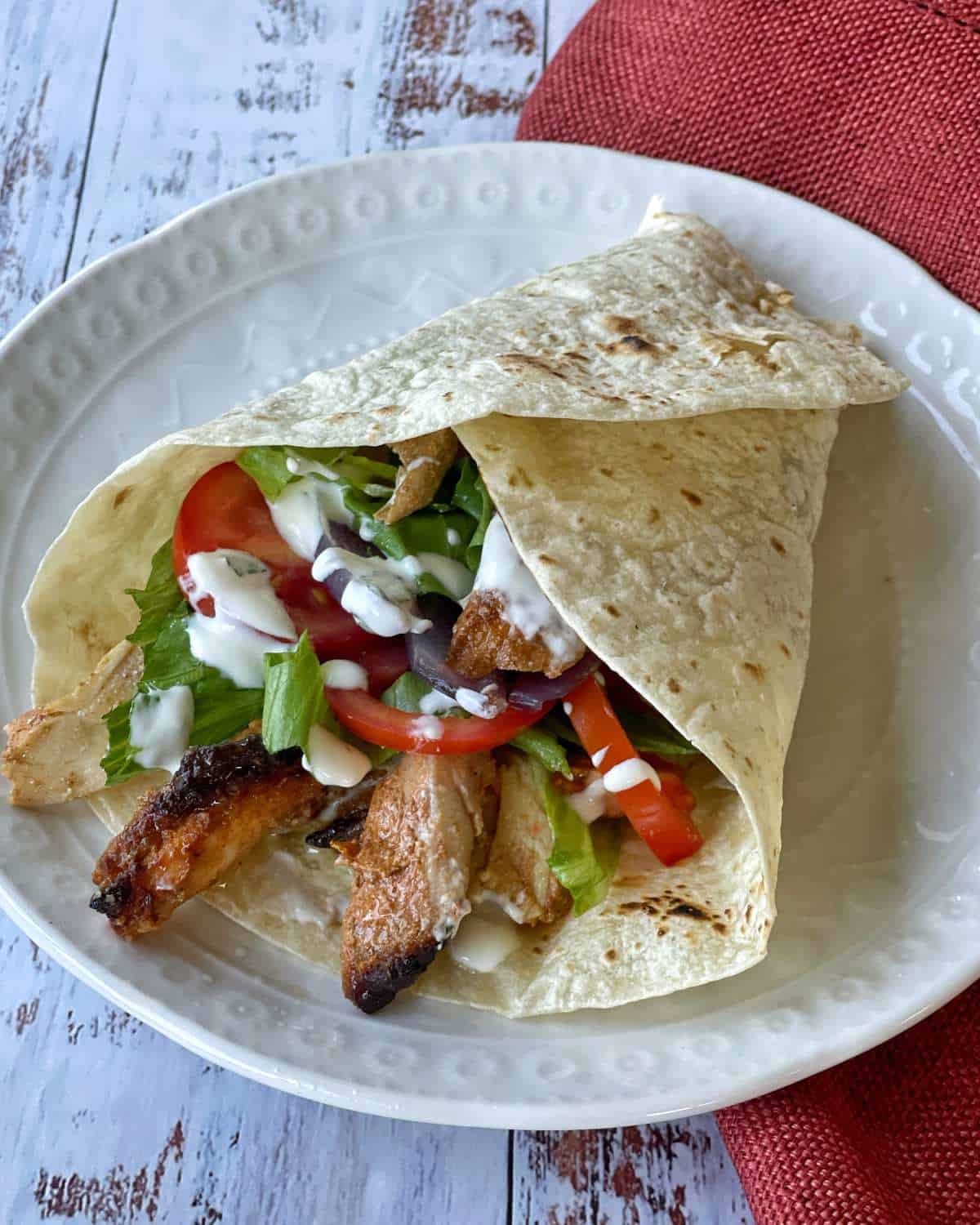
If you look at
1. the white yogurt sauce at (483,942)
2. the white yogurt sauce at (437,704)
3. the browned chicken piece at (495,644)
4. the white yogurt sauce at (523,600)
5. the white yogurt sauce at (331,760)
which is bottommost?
the white yogurt sauce at (483,942)

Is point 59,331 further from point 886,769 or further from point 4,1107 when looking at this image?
point 886,769

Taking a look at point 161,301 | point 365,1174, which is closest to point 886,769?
point 365,1174

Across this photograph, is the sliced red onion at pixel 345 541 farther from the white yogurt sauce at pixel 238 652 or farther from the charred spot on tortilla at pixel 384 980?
the charred spot on tortilla at pixel 384 980

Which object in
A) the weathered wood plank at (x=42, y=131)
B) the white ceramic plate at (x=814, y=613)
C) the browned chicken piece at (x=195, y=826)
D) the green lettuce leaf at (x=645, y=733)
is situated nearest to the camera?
the white ceramic plate at (x=814, y=613)

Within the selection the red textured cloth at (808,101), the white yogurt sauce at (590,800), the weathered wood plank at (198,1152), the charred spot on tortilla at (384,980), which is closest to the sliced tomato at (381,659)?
the white yogurt sauce at (590,800)

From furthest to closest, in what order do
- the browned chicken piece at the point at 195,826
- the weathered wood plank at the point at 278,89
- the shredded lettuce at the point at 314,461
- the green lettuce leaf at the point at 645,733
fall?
the weathered wood plank at the point at 278,89 < the shredded lettuce at the point at 314,461 < the green lettuce leaf at the point at 645,733 < the browned chicken piece at the point at 195,826

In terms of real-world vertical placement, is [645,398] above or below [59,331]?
above

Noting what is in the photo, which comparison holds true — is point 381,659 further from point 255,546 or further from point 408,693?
point 255,546
